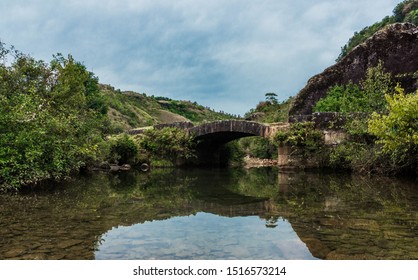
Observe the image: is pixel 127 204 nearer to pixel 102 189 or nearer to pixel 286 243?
pixel 102 189

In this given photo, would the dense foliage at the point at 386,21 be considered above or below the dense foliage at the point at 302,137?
above

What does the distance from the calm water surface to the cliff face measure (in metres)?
17.4

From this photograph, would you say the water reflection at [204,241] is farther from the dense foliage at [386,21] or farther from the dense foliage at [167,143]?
the dense foliage at [386,21]

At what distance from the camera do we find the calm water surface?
15.0 ft

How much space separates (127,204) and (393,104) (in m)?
8.58

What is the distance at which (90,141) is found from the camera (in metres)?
17.1

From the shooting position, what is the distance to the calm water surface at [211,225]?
4.58 meters

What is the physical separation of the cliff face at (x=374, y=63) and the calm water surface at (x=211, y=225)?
17.4 m

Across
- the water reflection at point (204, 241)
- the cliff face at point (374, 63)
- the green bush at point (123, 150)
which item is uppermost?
the cliff face at point (374, 63)

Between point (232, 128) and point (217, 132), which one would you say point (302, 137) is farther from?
point (217, 132)

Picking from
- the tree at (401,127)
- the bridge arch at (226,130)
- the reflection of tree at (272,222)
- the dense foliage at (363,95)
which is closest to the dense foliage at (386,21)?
the dense foliage at (363,95)

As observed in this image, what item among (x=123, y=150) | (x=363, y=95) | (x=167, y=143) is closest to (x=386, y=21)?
(x=363, y=95)

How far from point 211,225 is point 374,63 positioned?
2281cm

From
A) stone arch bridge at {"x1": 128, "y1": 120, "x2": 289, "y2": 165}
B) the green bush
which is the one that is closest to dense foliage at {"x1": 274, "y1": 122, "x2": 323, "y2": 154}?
stone arch bridge at {"x1": 128, "y1": 120, "x2": 289, "y2": 165}
